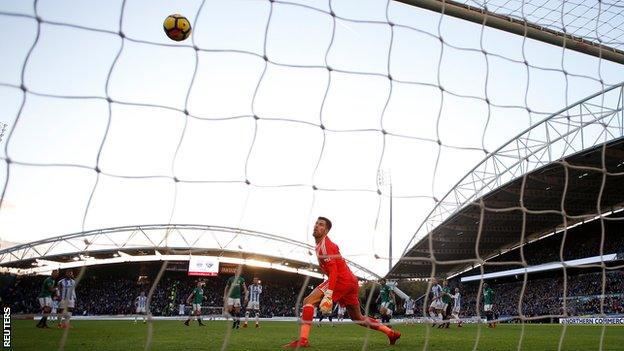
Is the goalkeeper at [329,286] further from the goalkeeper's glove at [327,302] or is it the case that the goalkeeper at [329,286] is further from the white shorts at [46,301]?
the white shorts at [46,301]

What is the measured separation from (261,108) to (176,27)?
155 centimetres

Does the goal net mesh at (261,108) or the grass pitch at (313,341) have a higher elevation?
the goal net mesh at (261,108)

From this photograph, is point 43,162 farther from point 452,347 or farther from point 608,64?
point 452,347

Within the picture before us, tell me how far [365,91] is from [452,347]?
4.33m

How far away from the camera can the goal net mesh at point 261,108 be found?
268cm

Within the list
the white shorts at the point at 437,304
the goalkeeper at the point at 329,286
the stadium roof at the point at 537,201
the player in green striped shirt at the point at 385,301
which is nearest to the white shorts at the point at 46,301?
the player in green striped shirt at the point at 385,301

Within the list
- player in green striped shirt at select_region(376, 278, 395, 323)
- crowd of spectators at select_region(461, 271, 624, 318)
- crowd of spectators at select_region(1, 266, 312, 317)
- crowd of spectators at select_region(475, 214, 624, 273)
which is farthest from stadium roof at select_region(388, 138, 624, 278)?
crowd of spectators at select_region(1, 266, 312, 317)

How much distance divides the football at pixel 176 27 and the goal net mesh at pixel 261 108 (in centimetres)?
84

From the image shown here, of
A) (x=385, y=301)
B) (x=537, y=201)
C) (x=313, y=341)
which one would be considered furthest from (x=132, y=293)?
(x=313, y=341)

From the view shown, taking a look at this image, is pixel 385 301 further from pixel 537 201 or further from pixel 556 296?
pixel 556 296

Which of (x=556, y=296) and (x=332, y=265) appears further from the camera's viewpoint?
(x=556, y=296)

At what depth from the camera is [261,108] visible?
10.8 feet

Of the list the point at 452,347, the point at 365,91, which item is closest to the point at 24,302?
the point at 452,347

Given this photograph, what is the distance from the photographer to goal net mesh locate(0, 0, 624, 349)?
8.80 ft
